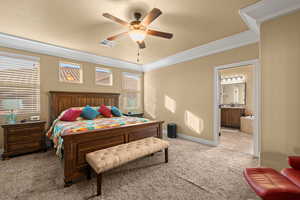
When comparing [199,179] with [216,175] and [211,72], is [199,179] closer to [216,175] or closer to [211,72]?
[216,175]

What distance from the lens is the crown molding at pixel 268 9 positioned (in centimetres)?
182

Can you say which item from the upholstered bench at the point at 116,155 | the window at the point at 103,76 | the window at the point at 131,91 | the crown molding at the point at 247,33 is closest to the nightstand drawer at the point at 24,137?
the upholstered bench at the point at 116,155

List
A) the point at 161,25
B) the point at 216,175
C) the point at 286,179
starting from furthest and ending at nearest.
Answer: the point at 161,25 → the point at 216,175 → the point at 286,179

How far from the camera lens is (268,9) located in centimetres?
195

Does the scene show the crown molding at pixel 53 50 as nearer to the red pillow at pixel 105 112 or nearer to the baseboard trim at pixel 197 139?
the red pillow at pixel 105 112

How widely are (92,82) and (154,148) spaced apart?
3283 mm

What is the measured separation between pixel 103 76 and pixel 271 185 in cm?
487

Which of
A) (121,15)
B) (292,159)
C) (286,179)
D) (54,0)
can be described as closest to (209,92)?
(292,159)

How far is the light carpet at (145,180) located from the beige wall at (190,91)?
1202mm

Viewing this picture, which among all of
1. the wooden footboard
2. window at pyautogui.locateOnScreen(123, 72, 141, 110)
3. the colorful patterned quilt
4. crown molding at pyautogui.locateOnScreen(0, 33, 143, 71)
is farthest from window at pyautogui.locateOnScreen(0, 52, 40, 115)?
window at pyautogui.locateOnScreen(123, 72, 141, 110)

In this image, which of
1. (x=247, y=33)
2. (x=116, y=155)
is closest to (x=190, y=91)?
(x=247, y=33)

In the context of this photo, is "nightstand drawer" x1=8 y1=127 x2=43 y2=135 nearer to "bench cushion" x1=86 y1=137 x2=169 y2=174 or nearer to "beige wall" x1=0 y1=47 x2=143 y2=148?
"beige wall" x1=0 y1=47 x2=143 y2=148

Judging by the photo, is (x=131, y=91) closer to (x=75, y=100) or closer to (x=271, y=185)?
(x=75, y=100)

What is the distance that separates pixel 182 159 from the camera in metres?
2.69
